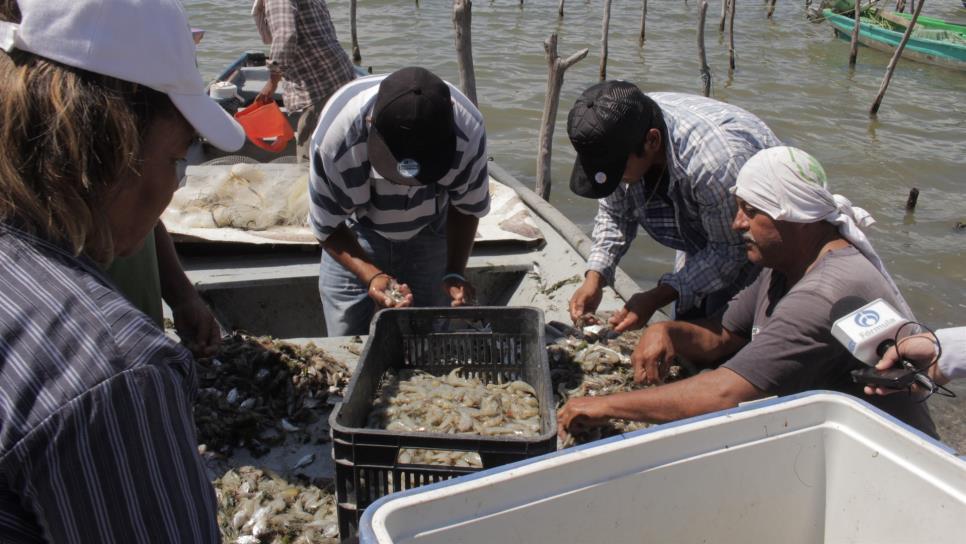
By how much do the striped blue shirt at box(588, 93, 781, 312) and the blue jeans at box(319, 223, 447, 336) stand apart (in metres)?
0.88

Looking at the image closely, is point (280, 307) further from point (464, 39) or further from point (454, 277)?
point (464, 39)

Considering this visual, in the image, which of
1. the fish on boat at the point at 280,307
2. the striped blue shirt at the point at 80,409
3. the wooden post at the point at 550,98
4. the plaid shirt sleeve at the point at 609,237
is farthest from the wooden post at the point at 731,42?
the striped blue shirt at the point at 80,409

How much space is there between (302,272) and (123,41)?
416 centimetres

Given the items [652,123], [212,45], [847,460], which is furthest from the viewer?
[212,45]

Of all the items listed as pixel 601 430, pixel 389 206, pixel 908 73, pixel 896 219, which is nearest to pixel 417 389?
pixel 601 430

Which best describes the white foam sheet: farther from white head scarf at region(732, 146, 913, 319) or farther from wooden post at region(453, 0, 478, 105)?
white head scarf at region(732, 146, 913, 319)

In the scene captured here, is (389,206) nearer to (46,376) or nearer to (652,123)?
(652,123)

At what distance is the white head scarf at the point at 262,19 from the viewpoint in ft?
24.0

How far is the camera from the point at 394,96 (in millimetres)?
3174

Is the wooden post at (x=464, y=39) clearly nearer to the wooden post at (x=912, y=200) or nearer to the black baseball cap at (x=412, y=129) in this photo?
the black baseball cap at (x=412, y=129)

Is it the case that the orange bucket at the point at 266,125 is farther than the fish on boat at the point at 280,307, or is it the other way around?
the orange bucket at the point at 266,125

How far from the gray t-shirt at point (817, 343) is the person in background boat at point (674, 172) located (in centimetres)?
78

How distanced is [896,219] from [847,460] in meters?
10.5

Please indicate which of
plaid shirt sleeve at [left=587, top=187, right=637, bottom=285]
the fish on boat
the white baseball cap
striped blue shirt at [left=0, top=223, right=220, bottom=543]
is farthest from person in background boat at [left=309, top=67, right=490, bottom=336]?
striped blue shirt at [left=0, top=223, right=220, bottom=543]
